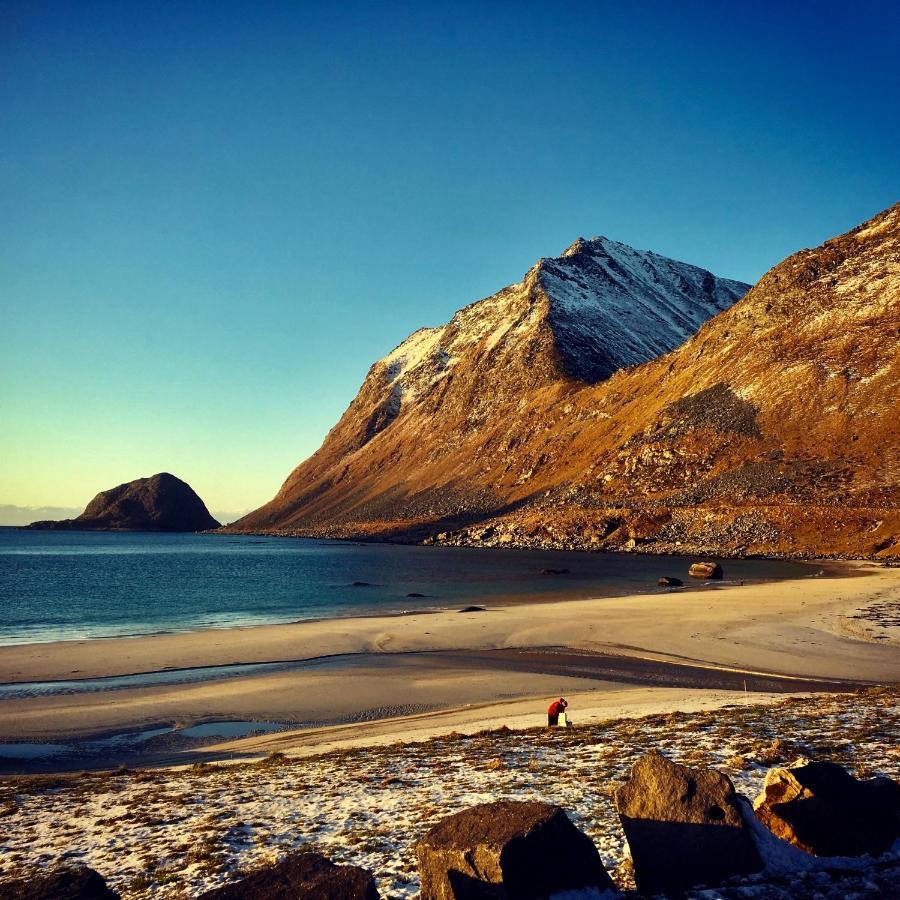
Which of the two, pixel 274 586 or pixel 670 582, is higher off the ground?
pixel 274 586

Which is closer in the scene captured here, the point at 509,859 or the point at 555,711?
the point at 509,859

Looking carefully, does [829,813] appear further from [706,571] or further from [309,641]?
[706,571]

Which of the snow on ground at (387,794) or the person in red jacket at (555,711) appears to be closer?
the snow on ground at (387,794)

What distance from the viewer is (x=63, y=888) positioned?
25.1ft

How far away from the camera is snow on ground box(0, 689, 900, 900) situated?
941 centimetres

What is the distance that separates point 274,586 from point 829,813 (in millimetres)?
68633

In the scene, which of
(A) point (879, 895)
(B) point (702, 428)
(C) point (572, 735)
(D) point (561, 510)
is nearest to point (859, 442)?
(B) point (702, 428)

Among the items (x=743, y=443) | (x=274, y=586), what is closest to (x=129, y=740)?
(x=274, y=586)

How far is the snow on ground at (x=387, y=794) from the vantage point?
941 centimetres

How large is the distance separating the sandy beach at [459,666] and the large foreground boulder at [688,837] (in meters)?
11.5

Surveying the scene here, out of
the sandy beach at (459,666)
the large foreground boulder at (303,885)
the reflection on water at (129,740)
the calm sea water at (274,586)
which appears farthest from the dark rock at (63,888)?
the calm sea water at (274,586)

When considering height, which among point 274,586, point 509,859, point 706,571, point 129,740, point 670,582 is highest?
point 509,859

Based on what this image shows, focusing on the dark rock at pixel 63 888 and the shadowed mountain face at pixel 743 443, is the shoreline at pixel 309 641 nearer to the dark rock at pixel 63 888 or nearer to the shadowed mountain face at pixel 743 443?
the dark rock at pixel 63 888

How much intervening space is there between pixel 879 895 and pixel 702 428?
4747 inches
